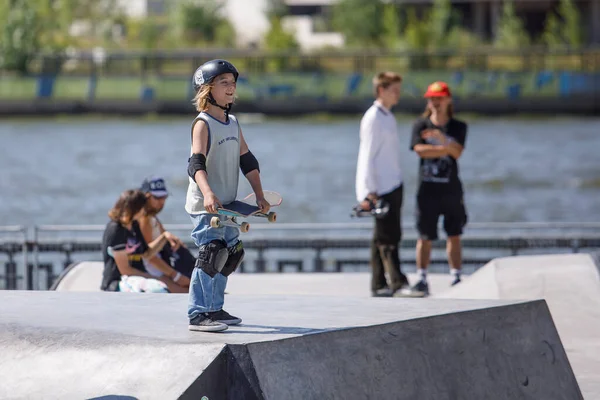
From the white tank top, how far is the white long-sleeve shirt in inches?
160

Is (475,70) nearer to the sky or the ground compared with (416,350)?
nearer to the ground

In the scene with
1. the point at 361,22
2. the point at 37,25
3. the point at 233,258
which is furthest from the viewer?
the point at 37,25

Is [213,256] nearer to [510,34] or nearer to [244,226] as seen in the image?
[244,226]

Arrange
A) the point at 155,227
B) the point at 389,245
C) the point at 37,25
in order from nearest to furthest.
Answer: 1. the point at 155,227
2. the point at 389,245
3. the point at 37,25

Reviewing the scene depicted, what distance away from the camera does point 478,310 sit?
764 centimetres

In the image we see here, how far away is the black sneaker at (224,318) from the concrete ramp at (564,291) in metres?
2.51

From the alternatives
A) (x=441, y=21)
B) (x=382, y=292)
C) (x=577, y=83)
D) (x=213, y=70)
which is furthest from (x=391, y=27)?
(x=213, y=70)

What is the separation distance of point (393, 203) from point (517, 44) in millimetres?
74150

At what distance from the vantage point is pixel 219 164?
6906 millimetres

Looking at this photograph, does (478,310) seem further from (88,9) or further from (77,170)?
(88,9)

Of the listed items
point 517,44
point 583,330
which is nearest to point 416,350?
point 583,330

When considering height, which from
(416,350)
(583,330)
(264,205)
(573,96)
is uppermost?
(264,205)

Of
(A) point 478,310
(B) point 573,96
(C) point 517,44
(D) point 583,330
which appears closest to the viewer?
(A) point 478,310

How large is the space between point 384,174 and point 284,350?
15.2ft
